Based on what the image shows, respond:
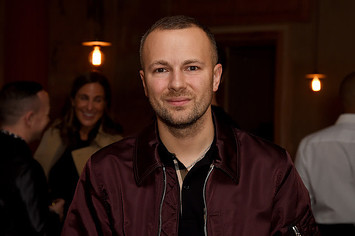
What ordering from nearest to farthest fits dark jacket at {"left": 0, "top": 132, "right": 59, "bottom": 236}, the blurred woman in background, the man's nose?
the man's nose < dark jacket at {"left": 0, "top": 132, "right": 59, "bottom": 236} < the blurred woman in background

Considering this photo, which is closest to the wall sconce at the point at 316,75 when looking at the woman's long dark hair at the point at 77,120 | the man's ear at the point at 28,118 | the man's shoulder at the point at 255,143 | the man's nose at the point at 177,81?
the woman's long dark hair at the point at 77,120

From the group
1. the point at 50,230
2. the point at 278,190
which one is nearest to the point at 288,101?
the point at 50,230

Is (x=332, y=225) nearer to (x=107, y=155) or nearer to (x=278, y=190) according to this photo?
(x=278, y=190)

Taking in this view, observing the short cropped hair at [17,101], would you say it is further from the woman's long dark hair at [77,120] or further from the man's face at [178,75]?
the man's face at [178,75]

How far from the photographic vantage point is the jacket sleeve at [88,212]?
1746 millimetres

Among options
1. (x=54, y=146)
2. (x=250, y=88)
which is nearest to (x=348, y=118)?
(x=54, y=146)

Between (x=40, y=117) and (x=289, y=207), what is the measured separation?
1747mm

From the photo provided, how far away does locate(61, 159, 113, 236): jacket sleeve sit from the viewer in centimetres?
175

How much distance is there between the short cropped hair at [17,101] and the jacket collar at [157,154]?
1231 millimetres

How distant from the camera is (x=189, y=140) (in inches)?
71.0

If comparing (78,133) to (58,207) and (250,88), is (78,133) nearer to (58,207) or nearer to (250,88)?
(58,207)

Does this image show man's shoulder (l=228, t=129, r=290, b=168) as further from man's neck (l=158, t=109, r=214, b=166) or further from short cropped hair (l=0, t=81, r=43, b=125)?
short cropped hair (l=0, t=81, r=43, b=125)

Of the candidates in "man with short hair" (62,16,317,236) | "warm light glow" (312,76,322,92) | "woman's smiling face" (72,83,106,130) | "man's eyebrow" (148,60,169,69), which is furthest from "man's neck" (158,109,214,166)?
"warm light glow" (312,76,322,92)

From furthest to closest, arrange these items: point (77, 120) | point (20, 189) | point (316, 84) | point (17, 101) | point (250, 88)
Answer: point (250, 88) < point (316, 84) < point (77, 120) < point (17, 101) < point (20, 189)
